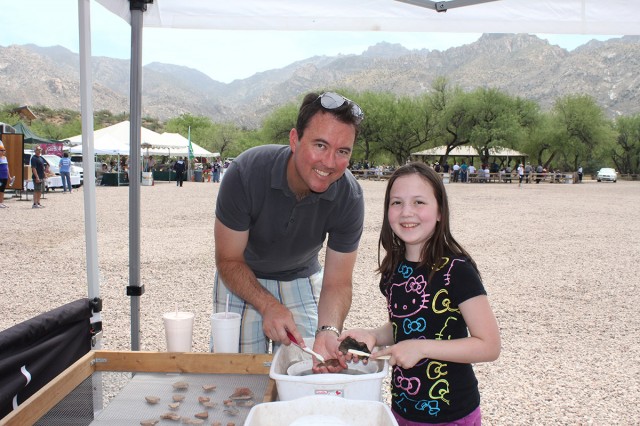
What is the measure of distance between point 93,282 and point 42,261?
7.25 metres

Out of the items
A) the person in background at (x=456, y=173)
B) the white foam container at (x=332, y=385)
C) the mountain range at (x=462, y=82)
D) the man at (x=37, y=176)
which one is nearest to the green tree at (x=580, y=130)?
the person in background at (x=456, y=173)

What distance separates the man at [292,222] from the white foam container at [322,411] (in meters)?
0.65

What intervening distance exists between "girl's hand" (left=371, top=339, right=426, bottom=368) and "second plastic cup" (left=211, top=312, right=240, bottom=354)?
0.67 meters

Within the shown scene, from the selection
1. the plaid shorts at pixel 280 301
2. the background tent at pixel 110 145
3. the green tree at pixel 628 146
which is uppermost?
the green tree at pixel 628 146

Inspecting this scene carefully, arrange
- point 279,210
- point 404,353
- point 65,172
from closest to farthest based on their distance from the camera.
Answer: point 404,353 → point 279,210 → point 65,172

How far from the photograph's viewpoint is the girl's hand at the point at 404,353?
1.77 metres

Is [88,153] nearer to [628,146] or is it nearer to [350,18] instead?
[350,18]

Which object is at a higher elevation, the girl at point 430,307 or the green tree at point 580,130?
the green tree at point 580,130

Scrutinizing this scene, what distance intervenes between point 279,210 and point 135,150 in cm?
91

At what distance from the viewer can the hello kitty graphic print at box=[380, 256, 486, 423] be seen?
2018mm

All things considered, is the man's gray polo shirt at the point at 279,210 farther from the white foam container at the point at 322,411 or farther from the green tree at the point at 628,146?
the green tree at the point at 628,146

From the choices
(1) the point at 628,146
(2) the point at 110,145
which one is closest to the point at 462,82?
(1) the point at 628,146

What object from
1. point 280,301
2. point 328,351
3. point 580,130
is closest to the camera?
point 328,351

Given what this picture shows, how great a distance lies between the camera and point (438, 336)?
204cm
